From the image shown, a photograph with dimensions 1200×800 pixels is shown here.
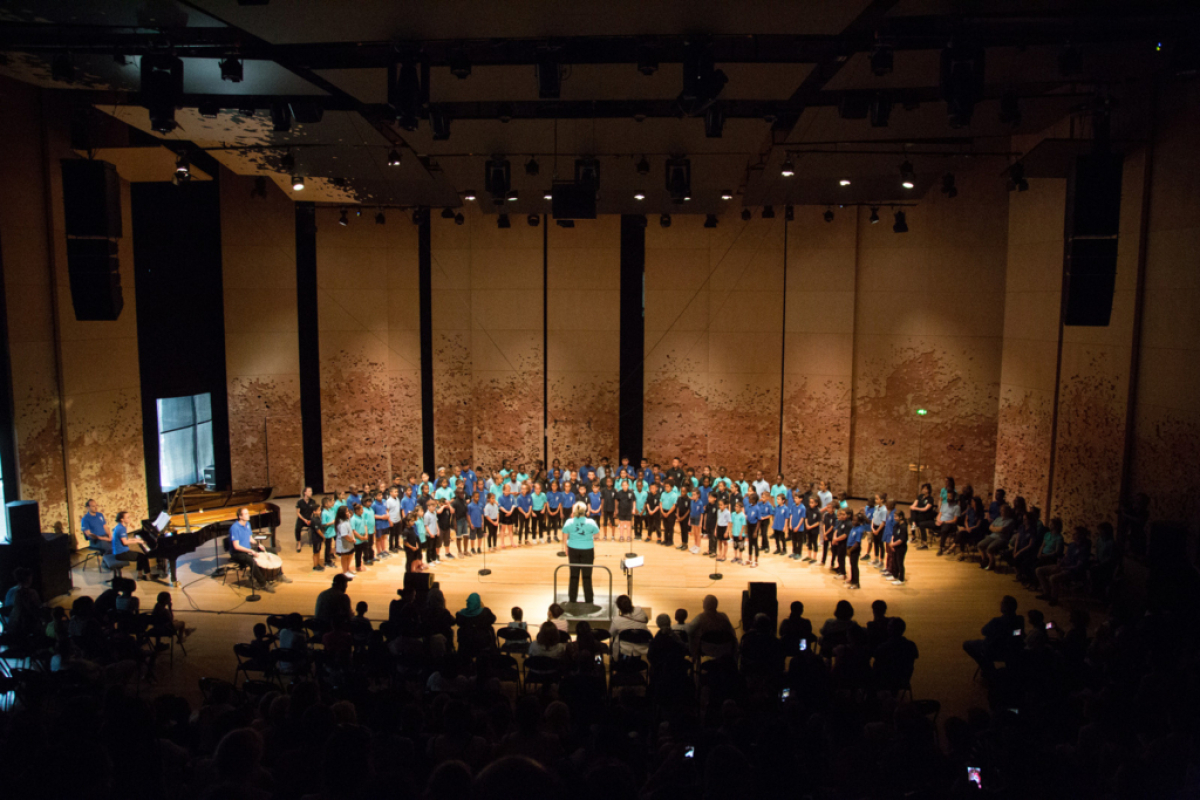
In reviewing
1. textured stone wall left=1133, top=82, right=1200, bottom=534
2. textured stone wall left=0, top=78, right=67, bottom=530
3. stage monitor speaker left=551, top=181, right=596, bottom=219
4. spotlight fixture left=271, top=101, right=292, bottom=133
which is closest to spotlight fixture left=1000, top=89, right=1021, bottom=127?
textured stone wall left=1133, top=82, right=1200, bottom=534

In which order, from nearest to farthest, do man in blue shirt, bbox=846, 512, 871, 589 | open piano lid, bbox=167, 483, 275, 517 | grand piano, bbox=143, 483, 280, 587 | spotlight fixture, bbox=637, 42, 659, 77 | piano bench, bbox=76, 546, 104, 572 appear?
1. spotlight fixture, bbox=637, 42, 659, 77
2. grand piano, bbox=143, 483, 280, 587
3. piano bench, bbox=76, 546, 104, 572
4. man in blue shirt, bbox=846, 512, 871, 589
5. open piano lid, bbox=167, 483, 275, 517

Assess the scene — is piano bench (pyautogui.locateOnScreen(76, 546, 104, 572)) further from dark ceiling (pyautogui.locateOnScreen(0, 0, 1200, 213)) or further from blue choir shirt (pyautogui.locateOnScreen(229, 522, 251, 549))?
dark ceiling (pyautogui.locateOnScreen(0, 0, 1200, 213))

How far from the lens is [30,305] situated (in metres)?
11.3

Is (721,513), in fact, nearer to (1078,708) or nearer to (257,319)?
(1078,708)

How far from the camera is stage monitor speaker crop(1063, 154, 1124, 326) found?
27.2 feet

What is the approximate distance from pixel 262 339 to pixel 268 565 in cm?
710

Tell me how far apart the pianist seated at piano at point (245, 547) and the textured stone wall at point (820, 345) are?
35.8 feet

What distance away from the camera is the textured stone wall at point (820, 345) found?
53.5 ft

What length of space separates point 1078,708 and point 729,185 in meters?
9.53

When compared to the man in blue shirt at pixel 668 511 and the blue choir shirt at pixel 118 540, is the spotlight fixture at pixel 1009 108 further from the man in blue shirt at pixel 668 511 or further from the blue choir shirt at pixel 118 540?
the blue choir shirt at pixel 118 540

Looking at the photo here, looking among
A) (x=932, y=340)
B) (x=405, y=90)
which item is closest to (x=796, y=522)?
(x=932, y=340)

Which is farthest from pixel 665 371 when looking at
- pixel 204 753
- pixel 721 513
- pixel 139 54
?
pixel 204 753

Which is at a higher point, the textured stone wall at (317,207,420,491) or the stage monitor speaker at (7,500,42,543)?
the textured stone wall at (317,207,420,491)

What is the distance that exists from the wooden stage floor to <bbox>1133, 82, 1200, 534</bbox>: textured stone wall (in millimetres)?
2226
